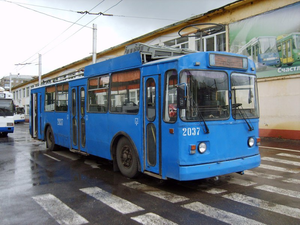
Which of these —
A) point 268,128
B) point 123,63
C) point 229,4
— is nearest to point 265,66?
point 268,128

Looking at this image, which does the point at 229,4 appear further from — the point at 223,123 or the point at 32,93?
the point at 223,123

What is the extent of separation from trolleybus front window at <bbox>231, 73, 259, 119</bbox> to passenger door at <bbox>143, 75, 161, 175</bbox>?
1.67 m

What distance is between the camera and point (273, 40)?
1544 cm

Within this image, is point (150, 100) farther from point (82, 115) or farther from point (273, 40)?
point (273, 40)

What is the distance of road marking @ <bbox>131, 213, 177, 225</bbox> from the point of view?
455 cm

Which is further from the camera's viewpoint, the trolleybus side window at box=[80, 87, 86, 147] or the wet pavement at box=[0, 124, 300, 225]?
the trolleybus side window at box=[80, 87, 86, 147]

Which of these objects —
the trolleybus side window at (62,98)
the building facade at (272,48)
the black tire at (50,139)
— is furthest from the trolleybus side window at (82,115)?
the building facade at (272,48)

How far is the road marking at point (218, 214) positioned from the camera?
4.55m

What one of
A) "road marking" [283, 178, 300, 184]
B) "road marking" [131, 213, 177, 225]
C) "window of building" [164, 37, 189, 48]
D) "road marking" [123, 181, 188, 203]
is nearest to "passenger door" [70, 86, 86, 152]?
"road marking" [123, 181, 188, 203]

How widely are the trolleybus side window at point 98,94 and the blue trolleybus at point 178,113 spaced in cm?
3

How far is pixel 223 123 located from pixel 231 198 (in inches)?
60.0

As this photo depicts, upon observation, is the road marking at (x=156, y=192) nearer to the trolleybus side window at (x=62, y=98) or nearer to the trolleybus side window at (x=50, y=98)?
the trolleybus side window at (x=62, y=98)

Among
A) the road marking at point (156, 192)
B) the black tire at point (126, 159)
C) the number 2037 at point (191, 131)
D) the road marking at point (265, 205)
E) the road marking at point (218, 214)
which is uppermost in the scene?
the number 2037 at point (191, 131)

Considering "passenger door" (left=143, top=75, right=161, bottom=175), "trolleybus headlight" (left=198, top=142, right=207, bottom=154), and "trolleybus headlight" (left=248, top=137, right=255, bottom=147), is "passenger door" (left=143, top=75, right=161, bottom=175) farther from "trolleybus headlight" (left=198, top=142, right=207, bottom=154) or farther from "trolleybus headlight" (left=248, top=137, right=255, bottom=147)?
"trolleybus headlight" (left=248, top=137, right=255, bottom=147)
